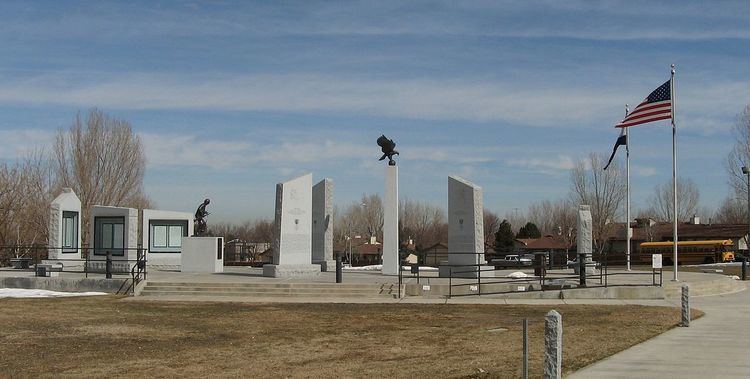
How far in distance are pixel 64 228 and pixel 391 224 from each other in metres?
15.1

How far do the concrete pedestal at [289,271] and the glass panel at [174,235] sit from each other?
994cm

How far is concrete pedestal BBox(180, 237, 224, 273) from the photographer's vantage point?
103ft

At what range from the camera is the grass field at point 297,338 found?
1077 centimetres

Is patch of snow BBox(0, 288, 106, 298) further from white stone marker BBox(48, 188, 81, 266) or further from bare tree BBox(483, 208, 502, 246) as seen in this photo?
bare tree BBox(483, 208, 502, 246)

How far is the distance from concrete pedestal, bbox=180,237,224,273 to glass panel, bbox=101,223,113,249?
4.21 metres

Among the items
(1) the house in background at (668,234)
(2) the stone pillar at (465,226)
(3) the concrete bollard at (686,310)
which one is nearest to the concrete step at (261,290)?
(2) the stone pillar at (465,226)

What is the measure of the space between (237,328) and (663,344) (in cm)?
786

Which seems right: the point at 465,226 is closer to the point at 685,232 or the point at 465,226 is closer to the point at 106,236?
the point at 106,236

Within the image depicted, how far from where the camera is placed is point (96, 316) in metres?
17.6

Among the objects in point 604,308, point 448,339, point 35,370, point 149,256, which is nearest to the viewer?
point 35,370

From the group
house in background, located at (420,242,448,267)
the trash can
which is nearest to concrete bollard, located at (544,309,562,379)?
the trash can

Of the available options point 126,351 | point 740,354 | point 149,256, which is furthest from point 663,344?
point 149,256

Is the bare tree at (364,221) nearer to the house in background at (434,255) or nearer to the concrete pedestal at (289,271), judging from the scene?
the house in background at (434,255)

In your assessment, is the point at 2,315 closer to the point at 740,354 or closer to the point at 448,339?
the point at 448,339
